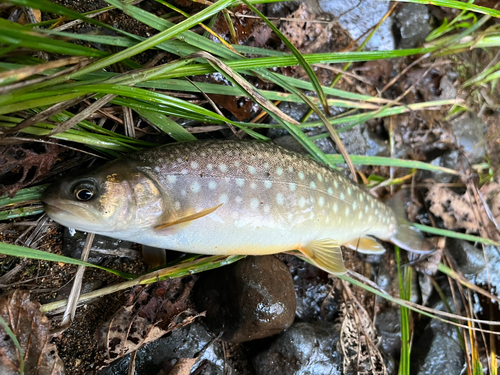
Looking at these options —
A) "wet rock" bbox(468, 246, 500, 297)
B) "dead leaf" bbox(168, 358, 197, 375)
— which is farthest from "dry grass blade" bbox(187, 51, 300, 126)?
"wet rock" bbox(468, 246, 500, 297)

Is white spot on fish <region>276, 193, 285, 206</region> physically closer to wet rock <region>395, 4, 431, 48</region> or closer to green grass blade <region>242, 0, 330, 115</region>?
green grass blade <region>242, 0, 330, 115</region>

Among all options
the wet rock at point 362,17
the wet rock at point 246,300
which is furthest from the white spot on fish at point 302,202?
the wet rock at point 362,17

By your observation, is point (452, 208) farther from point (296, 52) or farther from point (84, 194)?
point (84, 194)

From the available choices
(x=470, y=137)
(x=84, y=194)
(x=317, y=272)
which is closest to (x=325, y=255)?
(x=317, y=272)

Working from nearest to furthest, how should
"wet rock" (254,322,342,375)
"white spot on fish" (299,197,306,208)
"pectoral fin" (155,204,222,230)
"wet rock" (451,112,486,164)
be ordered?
"pectoral fin" (155,204,222,230) → "white spot on fish" (299,197,306,208) → "wet rock" (254,322,342,375) → "wet rock" (451,112,486,164)

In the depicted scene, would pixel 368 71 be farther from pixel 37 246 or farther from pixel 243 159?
pixel 37 246
